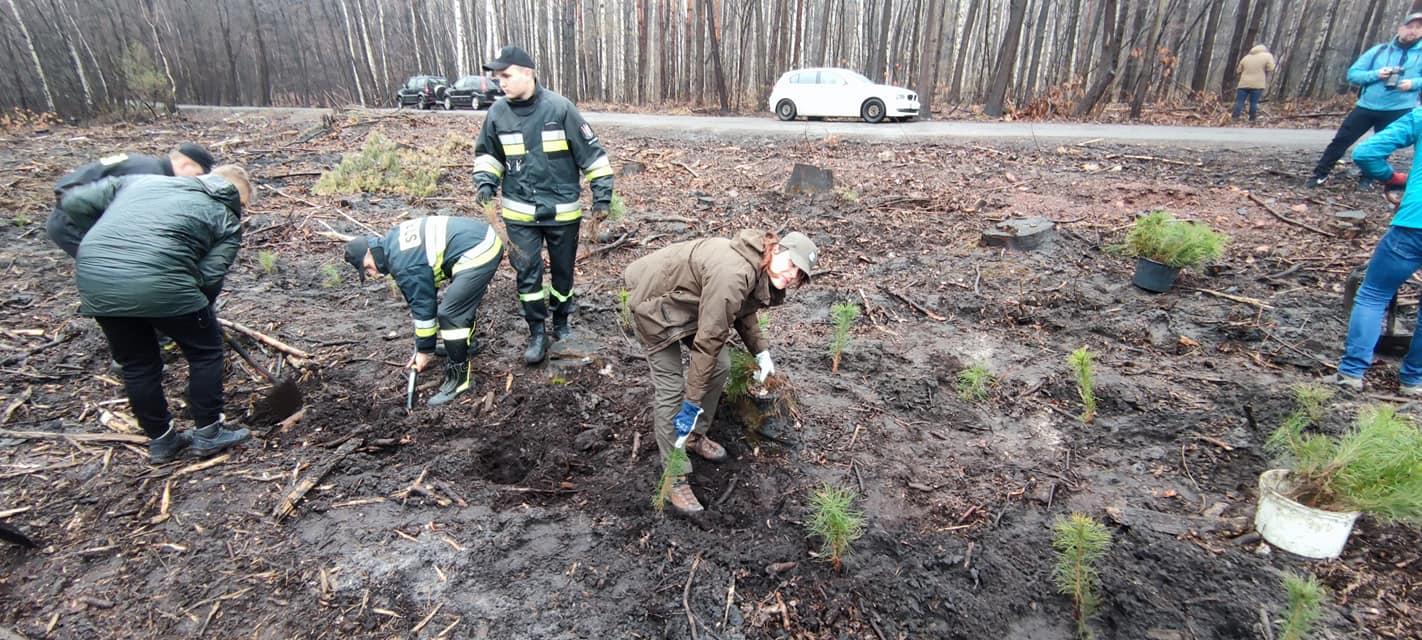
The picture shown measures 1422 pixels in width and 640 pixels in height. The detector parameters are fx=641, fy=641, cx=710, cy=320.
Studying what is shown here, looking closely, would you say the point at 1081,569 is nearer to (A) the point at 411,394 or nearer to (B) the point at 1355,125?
(A) the point at 411,394

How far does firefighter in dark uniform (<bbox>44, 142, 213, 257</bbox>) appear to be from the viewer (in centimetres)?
365

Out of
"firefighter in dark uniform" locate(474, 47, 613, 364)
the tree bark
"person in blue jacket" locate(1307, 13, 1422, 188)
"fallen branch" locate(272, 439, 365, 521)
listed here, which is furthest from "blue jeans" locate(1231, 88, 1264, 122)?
"fallen branch" locate(272, 439, 365, 521)

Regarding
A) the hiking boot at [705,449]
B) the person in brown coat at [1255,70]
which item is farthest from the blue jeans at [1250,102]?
the hiking boot at [705,449]

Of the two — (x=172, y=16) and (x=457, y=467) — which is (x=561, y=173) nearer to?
(x=457, y=467)

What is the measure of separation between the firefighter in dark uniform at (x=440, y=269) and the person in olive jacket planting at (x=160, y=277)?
25.9 inches

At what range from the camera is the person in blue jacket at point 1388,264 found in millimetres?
3443

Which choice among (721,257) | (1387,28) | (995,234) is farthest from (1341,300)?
(1387,28)

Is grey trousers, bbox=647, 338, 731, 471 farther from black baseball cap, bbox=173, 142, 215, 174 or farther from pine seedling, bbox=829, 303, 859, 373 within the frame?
black baseball cap, bbox=173, 142, 215, 174

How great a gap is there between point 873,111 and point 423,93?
1275 cm

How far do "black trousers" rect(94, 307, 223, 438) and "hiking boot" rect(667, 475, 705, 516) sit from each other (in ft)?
8.05

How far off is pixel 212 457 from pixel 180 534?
61 cm

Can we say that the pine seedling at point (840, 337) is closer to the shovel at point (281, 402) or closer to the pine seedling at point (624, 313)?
the pine seedling at point (624, 313)

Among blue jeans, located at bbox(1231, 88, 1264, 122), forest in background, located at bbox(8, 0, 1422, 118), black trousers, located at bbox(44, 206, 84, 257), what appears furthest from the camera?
forest in background, located at bbox(8, 0, 1422, 118)

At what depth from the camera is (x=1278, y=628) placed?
94.6 inches
